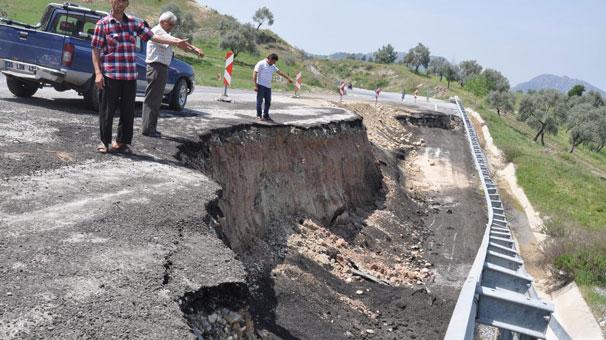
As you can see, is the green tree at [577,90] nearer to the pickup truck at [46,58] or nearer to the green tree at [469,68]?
the green tree at [469,68]

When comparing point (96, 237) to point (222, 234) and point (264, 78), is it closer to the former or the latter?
point (222, 234)

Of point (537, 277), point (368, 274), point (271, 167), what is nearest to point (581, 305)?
point (537, 277)

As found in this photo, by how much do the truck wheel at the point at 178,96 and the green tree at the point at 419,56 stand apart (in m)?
121

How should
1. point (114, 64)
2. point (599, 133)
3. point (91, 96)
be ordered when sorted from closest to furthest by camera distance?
point (114, 64)
point (91, 96)
point (599, 133)

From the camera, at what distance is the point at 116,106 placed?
7738mm

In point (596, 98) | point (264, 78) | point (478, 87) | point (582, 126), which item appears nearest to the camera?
point (264, 78)

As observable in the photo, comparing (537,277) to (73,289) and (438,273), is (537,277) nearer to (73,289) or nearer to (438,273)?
(438,273)

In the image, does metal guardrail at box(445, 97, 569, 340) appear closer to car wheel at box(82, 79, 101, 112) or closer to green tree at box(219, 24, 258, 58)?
car wheel at box(82, 79, 101, 112)

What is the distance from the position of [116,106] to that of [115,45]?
31.4 inches

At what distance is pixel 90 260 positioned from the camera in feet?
14.0

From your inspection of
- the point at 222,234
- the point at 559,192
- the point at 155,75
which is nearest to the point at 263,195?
the point at 155,75

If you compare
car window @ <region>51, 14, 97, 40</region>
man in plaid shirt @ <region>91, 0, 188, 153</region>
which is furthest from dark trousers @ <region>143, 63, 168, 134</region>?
car window @ <region>51, 14, 97, 40</region>

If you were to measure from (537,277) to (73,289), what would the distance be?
13.2 m

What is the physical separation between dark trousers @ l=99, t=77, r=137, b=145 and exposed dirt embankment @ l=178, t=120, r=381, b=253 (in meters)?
1.60
